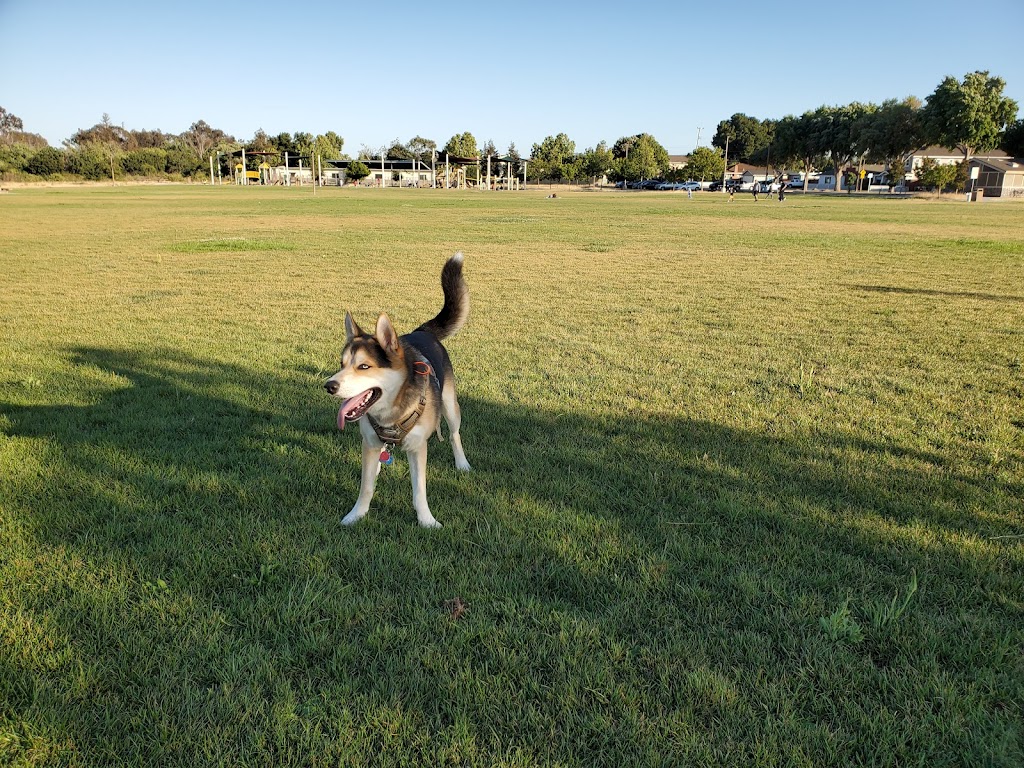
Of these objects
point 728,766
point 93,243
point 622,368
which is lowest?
point 728,766

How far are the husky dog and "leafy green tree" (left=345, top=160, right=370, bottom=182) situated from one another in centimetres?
10477

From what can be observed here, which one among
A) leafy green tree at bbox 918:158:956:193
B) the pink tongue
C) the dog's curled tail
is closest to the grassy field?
the pink tongue

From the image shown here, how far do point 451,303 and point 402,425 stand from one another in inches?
55.4

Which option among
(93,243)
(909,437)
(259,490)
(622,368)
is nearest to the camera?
(259,490)

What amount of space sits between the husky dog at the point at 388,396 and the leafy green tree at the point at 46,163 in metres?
105

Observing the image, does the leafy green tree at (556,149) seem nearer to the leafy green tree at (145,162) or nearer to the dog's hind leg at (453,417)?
the leafy green tree at (145,162)

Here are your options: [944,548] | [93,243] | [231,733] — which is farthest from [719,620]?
[93,243]

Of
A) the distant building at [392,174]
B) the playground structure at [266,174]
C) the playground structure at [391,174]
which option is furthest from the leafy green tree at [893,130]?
the playground structure at [266,174]

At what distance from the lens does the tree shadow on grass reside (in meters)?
2.39

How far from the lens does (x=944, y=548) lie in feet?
11.6

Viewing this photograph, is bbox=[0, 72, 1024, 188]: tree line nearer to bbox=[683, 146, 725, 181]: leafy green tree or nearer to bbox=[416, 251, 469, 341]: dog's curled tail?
bbox=[683, 146, 725, 181]: leafy green tree

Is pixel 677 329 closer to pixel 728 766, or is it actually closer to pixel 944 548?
pixel 944 548

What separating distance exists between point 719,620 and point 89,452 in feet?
14.9

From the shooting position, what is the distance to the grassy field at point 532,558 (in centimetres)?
241
